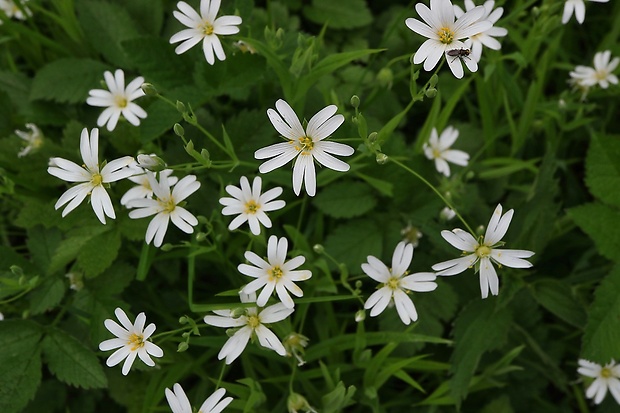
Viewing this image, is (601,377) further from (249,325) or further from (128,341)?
(128,341)

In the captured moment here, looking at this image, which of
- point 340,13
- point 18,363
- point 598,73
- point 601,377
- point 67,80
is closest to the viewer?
point 18,363

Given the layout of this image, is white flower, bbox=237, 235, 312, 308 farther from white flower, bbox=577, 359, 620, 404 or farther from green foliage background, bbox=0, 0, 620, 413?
white flower, bbox=577, 359, 620, 404

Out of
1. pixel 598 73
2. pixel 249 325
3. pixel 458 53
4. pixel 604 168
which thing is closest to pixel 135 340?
pixel 249 325

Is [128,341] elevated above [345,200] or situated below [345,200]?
below

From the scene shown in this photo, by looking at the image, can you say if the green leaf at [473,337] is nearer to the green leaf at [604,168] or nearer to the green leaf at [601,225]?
the green leaf at [601,225]

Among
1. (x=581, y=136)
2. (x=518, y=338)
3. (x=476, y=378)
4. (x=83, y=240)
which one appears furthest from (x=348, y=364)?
(x=581, y=136)

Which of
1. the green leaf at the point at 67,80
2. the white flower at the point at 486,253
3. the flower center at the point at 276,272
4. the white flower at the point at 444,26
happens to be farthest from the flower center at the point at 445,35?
the green leaf at the point at 67,80

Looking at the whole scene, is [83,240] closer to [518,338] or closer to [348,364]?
[348,364]
